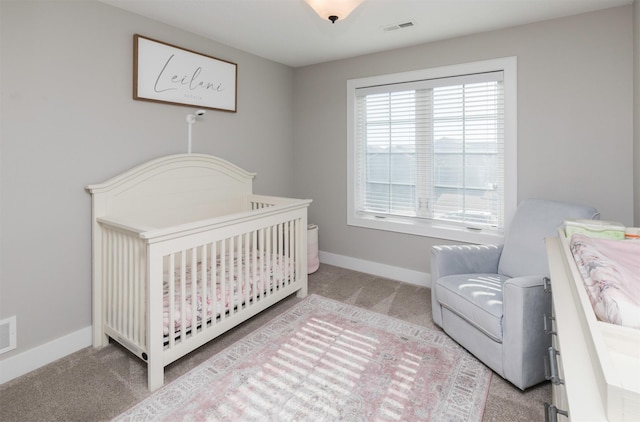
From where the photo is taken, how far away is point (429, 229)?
3.17 metres

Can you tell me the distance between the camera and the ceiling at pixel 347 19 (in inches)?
88.6

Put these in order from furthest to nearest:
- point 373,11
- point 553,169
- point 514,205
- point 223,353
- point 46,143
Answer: point 514,205
point 553,169
point 373,11
point 223,353
point 46,143

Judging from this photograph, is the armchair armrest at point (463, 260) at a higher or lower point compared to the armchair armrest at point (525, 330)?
higher

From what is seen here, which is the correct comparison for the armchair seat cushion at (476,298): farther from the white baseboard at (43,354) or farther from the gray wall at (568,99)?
the white baseboard at (43,354)

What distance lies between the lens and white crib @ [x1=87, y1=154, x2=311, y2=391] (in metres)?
1.83

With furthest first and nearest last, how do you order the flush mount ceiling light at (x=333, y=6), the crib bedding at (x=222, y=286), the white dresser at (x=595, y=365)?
1. the crib bedding at (x=222, y=286)
2. the flush mount ceiling light at (x=333, y=6)
3. the white dresser at (x=595, y=365)

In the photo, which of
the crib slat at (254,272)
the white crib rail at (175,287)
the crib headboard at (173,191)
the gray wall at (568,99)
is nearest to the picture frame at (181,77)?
the crib headboard at (173,191)

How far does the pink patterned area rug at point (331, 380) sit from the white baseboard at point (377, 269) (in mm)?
891

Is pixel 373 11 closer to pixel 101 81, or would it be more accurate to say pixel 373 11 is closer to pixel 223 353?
pixel 101 81

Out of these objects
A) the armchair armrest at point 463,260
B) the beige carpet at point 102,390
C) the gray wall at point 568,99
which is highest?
the gray wall at point 568,99

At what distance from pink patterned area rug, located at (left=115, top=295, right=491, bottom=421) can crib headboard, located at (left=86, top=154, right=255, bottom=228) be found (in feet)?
3.64

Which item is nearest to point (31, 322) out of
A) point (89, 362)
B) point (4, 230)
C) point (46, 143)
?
point (89, 362)

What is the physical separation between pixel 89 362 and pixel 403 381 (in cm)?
186

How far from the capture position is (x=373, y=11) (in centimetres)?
237
